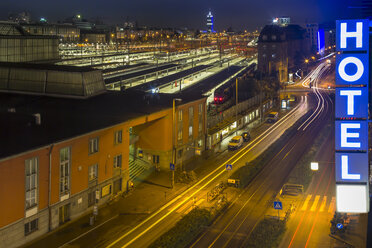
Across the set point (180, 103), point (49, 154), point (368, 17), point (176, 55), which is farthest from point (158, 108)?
point (176, 55)

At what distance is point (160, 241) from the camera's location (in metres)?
21.3

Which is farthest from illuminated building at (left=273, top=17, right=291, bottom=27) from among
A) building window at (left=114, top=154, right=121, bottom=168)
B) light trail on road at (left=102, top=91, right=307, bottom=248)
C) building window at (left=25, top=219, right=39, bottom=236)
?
building window at (left=25, top=219, right=39, bottom=236)

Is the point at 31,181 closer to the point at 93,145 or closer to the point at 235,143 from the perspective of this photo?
the point at 93,145

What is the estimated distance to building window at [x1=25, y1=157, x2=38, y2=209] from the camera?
2148cm

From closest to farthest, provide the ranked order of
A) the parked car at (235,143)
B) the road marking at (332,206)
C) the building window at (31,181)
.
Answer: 1. the building window at (31,181)
2. the road marking at (332,206)
3. the parked car at (235,143)

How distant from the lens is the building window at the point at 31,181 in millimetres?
21484

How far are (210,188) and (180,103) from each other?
8.34 meters

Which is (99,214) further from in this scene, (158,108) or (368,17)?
(368,17)

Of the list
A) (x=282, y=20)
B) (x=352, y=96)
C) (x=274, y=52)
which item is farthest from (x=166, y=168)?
(x=282, y=20)

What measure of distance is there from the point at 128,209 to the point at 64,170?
14.6ft

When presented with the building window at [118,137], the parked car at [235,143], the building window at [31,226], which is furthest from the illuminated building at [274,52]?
the building window at [31,226]

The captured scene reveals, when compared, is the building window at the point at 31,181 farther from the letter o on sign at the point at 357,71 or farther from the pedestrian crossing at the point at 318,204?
the pedestrian crossing at the point at 318,204

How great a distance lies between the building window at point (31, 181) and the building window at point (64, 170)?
5.78 feet

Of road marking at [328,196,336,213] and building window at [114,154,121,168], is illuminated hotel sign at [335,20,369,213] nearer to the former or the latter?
road marking at [328,196,336,213]
